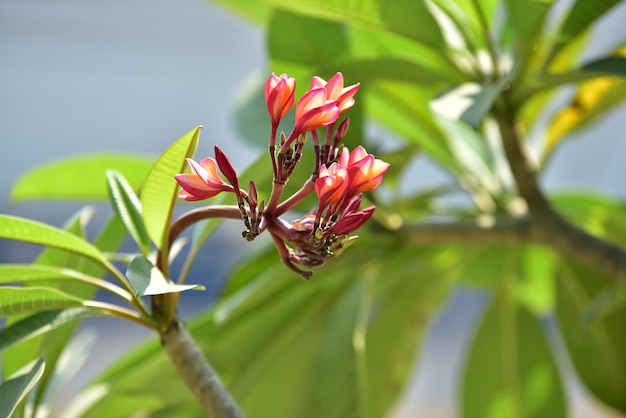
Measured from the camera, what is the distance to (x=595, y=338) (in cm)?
98

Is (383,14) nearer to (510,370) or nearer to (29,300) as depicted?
(29,300)

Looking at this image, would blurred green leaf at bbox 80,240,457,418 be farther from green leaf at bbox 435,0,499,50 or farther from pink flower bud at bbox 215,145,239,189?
pink flower bud at bbox 215,145,239,189

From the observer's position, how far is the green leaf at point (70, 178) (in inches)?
29.6

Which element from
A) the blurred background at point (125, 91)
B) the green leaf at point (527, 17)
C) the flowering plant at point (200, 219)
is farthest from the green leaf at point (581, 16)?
the blurred background at point (125, 91)

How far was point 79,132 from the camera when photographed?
4.63 m

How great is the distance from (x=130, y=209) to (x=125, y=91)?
14.2ft

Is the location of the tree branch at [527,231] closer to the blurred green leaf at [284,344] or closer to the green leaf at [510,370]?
the blurred green leaf at [284,344]

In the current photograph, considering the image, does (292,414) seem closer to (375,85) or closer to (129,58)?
(375,85)

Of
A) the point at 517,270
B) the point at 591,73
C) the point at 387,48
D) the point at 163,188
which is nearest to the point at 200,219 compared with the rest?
the point at 163,188

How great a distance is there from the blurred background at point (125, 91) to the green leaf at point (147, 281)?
3.78 meters

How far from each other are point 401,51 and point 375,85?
1.7 inches

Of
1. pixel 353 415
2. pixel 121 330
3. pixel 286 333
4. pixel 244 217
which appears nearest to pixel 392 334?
pixel 286 333

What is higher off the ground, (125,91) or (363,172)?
(363,172)

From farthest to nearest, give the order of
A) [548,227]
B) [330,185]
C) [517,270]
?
[517,270] → [548,227] → [330,185]
